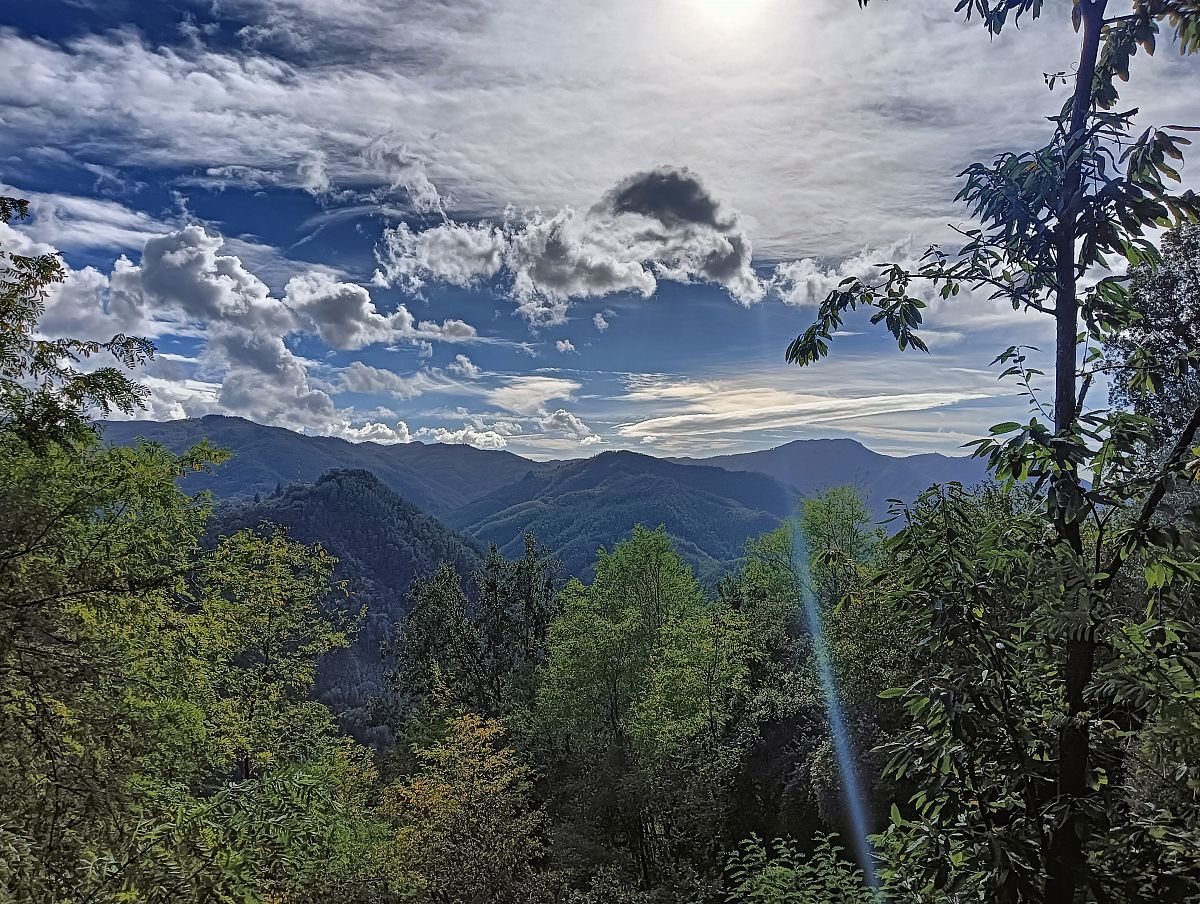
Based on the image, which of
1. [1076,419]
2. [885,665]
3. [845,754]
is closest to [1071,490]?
[1076,419]

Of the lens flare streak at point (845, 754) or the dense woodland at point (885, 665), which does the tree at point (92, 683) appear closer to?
the dense woodland at point (885, 665)

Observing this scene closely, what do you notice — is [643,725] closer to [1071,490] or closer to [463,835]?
[463,835]

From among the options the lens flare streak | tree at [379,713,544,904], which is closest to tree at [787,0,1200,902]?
the lens flare streak

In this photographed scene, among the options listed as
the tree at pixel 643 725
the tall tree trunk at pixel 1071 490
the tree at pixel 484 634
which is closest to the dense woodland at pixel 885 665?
the tall tree trunk at pixel 1071 490

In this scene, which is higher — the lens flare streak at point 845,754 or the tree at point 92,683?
the tree at point 92,683

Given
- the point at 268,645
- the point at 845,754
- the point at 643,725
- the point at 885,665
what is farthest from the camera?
the point at 643,725

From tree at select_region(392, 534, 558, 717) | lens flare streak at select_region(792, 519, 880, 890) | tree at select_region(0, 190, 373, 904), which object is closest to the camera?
tree at select_region(0, 190, 373, 904)

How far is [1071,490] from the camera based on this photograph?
2.95 meters

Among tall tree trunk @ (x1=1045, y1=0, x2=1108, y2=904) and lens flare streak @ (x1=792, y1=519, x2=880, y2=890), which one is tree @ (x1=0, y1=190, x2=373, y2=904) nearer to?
tall tree trunk @ (x1=1045, y1=0, x2=1108, y2=904)

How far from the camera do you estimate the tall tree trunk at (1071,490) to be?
292 cm

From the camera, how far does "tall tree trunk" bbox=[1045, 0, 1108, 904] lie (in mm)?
2920

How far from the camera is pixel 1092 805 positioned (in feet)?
9.39

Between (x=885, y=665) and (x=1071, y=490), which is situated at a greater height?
(x=1071, y=490)

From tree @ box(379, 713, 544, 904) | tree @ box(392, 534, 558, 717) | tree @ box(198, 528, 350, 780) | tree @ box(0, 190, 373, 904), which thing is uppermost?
tree @ box(0, 190, 373, 904)
